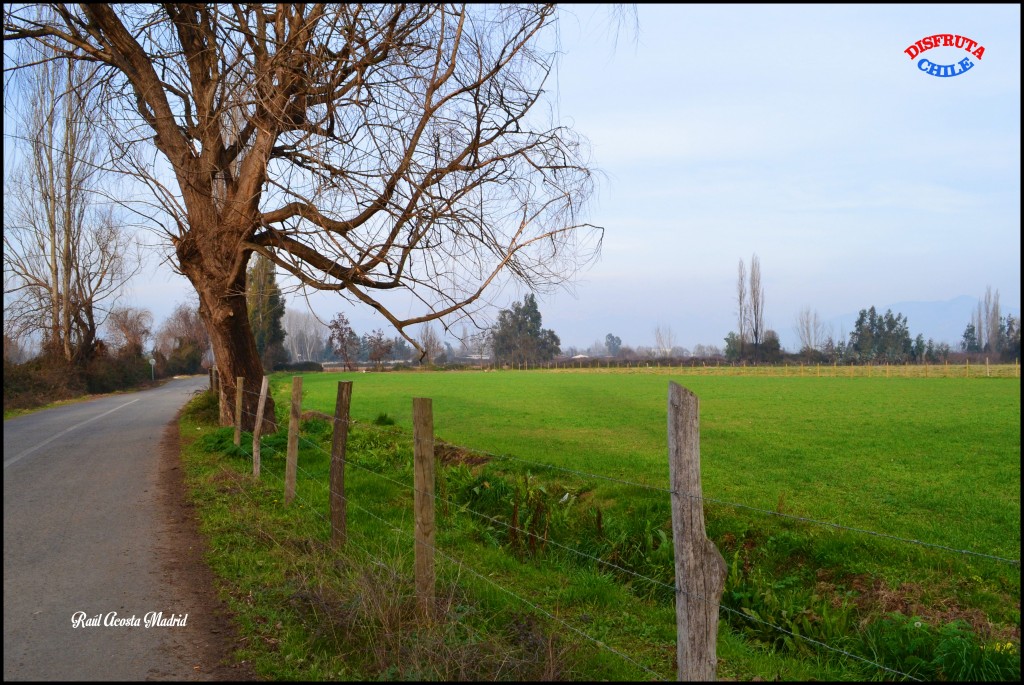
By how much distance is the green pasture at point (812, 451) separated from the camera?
10852mm

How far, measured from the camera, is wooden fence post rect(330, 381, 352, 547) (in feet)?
25.8

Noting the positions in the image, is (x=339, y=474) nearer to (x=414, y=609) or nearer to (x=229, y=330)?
(x=414, y=609)

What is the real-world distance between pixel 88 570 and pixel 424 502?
3442mm

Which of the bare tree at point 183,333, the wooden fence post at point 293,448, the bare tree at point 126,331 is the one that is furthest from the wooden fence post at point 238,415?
the bare tree at point 183,333

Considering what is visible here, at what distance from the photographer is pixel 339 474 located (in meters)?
8.07

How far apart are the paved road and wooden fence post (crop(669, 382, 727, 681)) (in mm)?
3060

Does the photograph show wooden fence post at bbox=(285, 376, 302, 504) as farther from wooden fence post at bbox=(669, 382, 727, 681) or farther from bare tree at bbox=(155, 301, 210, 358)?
bare tree at bbox=(155, 301, 210, 358)

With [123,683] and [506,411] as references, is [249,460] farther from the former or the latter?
[506,411]

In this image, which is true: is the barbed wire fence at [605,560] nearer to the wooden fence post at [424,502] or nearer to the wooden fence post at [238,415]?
the wooden fence post at [424,502]

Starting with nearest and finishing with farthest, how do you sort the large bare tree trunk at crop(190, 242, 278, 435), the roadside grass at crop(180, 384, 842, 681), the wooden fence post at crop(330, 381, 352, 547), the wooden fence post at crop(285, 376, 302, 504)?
the roadside grass at crop(180, 384, 842, 681), the wooden fence post at crop(330, 381, 352, 547), the wooden fence post at crop(285, 376, 302, 504), the large bare tree trunk at crop(190, 242, 278, 435)

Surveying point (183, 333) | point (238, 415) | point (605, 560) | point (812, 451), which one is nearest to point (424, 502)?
point (605, 560)

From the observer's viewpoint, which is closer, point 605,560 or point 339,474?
point 339,474

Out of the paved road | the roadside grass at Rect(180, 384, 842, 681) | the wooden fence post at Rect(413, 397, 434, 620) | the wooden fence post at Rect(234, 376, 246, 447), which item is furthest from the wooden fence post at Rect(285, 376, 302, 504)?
the wooden fence post at Rect(234, 376, 246, 447)

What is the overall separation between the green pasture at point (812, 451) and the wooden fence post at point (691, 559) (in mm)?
5747
